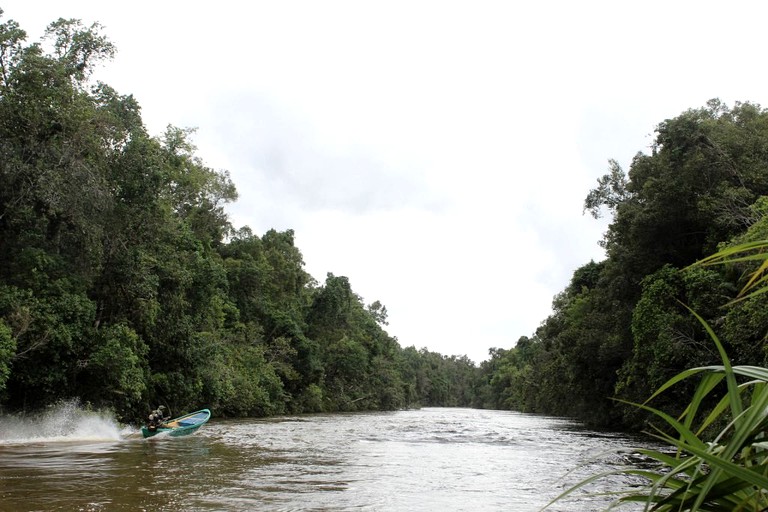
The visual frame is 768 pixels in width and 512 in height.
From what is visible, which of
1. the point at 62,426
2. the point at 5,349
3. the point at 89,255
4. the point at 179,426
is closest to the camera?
the point at 5,349

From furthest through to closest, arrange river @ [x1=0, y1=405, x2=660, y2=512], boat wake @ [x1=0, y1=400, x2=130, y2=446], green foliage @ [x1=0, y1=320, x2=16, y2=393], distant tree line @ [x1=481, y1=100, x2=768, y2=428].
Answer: distant tree line @ [x1=481, y1=100, x2=768, y2=428], boat wake @ [x1=0, y1=400, x2=130, y2=446], green foliage @ [x1=0, y1=320, x2=16, y2=393], river @ [x1=0, y1=405, x2=660, y2=512]

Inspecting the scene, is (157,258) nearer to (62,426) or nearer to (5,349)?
(62,426)

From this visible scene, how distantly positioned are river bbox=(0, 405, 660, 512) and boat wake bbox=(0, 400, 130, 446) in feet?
0.11

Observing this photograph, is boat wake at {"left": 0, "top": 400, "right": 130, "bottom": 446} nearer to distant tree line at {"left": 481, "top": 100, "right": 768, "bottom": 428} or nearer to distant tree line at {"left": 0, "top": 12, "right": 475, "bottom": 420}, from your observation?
distant tree line at {"left": 0, "top": 12, "right": 475, "bottom": 420}

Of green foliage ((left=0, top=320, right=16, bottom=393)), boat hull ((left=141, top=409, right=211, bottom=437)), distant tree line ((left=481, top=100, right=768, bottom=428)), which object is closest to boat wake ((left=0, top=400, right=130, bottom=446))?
boat hull ((left=141, top=409, right=211, bottom=437))

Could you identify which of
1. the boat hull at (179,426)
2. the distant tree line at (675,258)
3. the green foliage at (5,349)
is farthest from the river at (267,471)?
the distant tree line at (675,258)

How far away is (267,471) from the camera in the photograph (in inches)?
501

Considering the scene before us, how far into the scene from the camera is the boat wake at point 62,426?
19.2m

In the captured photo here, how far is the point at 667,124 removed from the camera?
27203mm

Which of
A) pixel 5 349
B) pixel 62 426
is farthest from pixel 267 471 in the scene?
pixel 62 426

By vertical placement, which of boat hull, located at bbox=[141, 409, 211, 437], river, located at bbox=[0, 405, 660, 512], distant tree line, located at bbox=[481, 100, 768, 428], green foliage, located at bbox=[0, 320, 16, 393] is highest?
distant tree line, located at bbox=[481, 100, 768, 428]

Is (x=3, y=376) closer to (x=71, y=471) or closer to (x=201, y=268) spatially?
(x=71, y=471)

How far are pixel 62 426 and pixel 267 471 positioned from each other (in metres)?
10.9

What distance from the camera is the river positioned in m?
9.16
